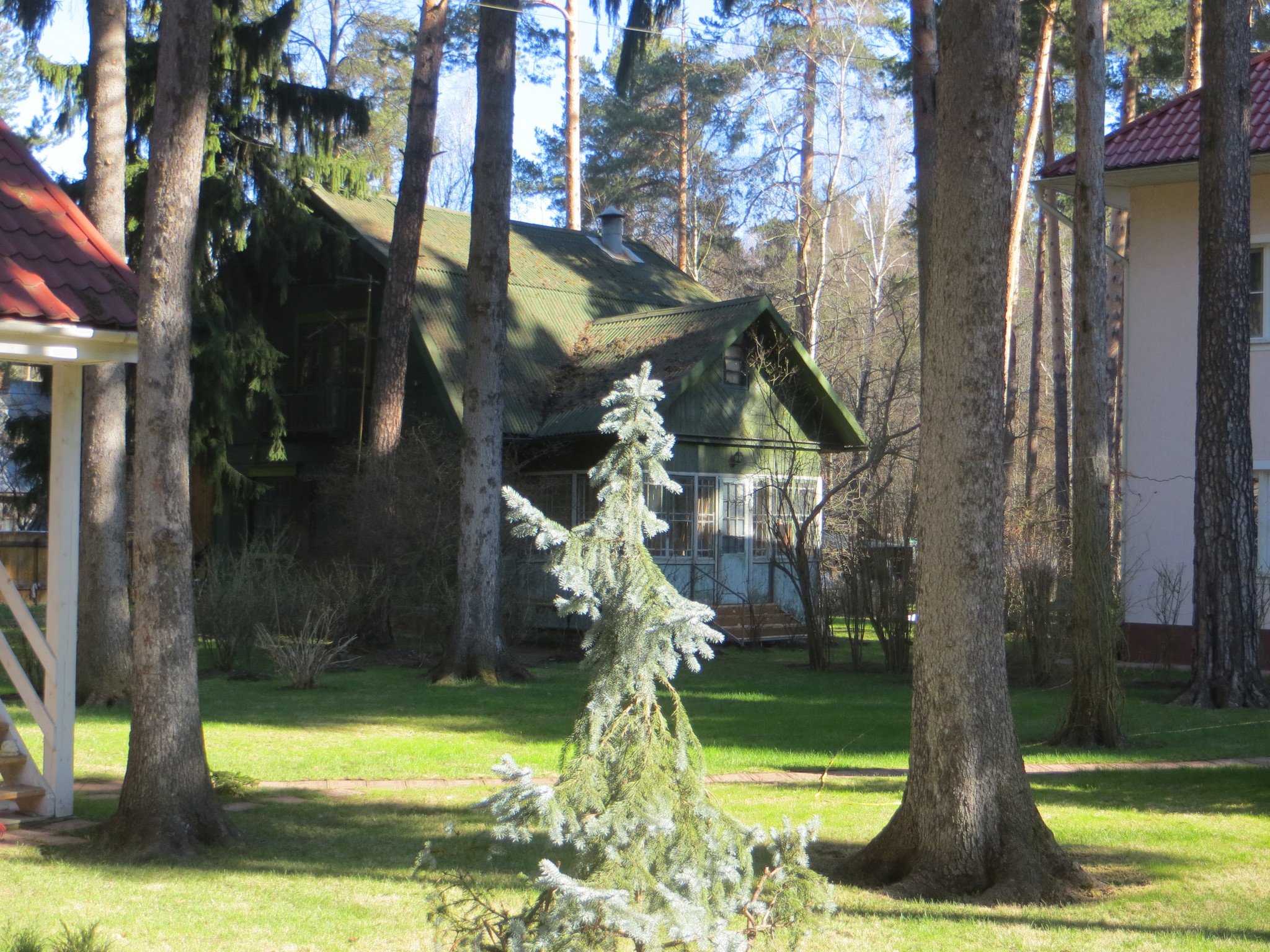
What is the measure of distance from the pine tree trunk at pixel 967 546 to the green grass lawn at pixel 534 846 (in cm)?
32

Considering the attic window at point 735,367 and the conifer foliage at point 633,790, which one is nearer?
the conifer foliage at point 633,790

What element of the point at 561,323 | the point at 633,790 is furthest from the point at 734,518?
the point at 633,790

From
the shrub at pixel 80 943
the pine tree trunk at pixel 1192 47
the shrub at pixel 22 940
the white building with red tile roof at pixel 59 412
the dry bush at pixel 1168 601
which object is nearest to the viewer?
the shrub at pixel 80 943

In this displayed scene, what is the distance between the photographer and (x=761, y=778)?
925 cm

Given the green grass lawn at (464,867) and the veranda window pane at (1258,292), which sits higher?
the veranda window pane at (1258,292)

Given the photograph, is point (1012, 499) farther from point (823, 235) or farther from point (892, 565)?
point (823, 235)

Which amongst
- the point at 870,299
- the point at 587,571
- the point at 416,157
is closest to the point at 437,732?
the point at 587,571

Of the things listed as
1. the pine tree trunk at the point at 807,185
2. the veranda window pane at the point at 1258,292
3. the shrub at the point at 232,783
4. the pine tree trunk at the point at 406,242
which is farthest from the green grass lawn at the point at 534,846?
the pine tree trunk at the point at 807,185

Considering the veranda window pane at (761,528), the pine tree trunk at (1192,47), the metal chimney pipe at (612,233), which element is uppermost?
the pine tree trunk at (1192,47)

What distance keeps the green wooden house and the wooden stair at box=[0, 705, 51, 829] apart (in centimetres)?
1257

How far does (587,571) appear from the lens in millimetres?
3666

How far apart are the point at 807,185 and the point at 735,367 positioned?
41.3ft

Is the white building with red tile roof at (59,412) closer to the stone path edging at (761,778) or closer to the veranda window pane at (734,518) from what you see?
the stone path edging at (761,778)

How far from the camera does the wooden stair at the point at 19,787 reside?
7.55 m
